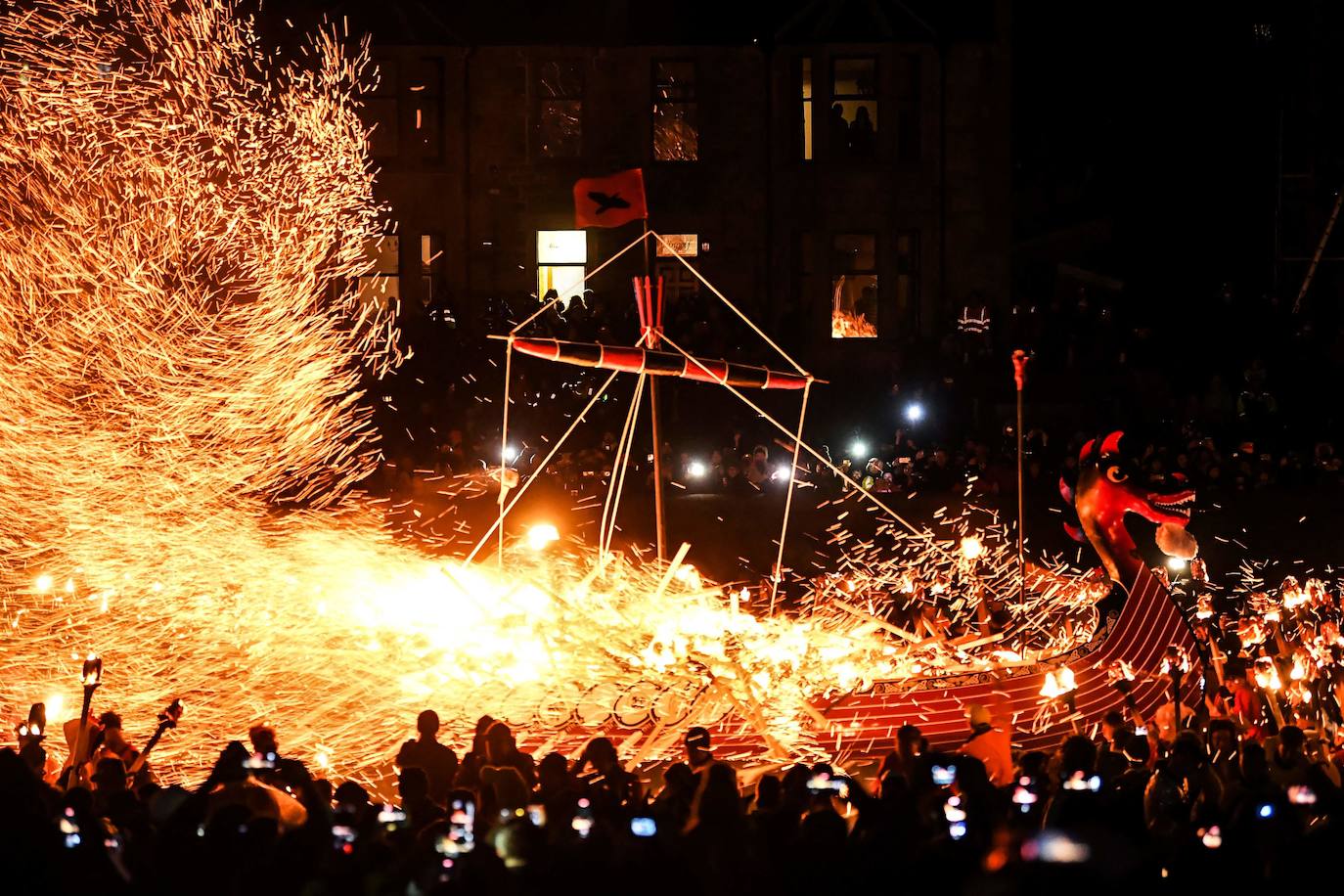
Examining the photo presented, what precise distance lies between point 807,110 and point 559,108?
377cm

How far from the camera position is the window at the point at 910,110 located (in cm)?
2645

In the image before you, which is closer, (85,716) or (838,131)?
(85,716)

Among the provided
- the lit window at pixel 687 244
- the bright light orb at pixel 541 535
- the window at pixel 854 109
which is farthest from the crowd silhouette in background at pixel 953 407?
the bright light orb at pixel 541 535

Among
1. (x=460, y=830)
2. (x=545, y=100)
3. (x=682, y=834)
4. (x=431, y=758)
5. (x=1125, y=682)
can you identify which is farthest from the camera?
(x=545, y=100)

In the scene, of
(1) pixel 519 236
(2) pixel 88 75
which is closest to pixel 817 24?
(1) pixel 519 236

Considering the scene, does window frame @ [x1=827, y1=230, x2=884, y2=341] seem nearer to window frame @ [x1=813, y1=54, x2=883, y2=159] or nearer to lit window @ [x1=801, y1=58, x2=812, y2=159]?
window frame @ [x1=813, y1=54, x2=883, y2=159]

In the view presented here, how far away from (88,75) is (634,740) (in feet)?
29.3

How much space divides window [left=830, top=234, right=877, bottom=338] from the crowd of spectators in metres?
18.6

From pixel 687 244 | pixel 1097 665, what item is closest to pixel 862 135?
pixel 687 244

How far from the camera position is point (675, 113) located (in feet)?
87.1

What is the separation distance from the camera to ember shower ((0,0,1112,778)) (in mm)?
11078

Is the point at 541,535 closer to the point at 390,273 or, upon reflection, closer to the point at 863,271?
the point at 390,273

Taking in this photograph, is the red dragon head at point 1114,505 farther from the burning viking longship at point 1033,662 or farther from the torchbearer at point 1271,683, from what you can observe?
the torchbearer at point 1271,683

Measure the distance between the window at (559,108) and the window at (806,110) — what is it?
3.37m
